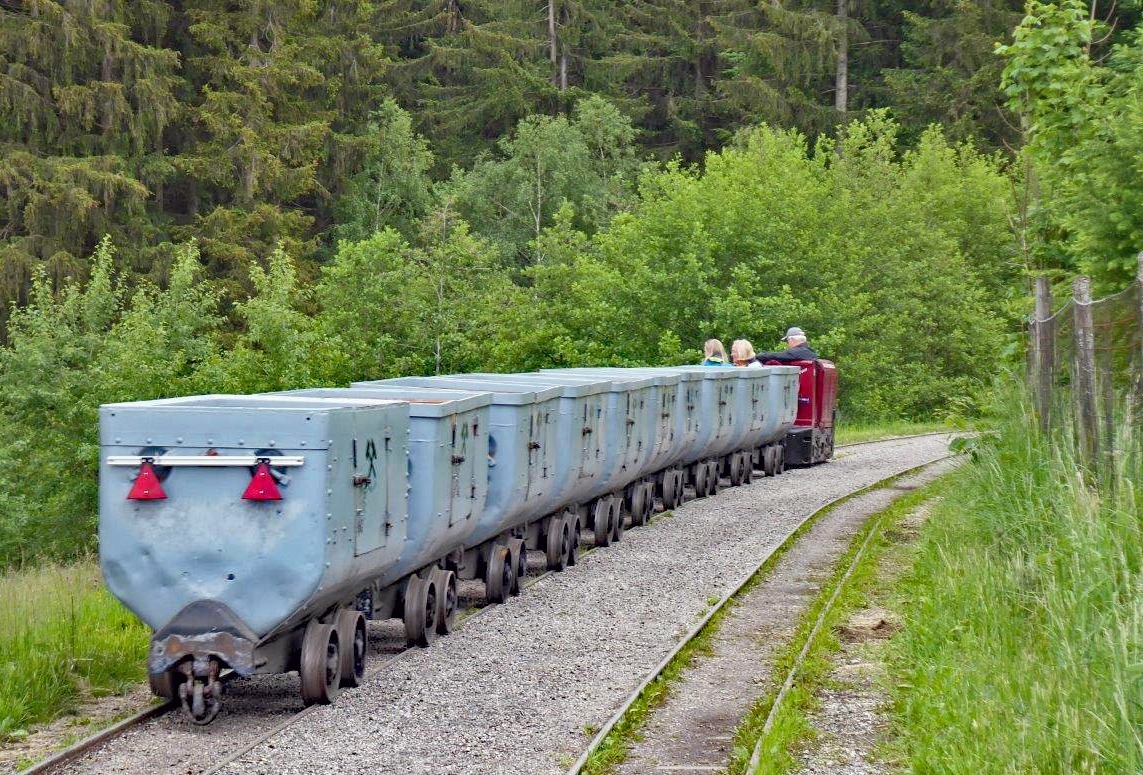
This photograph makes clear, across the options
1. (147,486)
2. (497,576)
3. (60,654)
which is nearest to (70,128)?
(497,576)

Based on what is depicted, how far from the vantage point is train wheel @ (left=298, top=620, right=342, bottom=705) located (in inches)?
391

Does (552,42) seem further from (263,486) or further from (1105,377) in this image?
(263,486)

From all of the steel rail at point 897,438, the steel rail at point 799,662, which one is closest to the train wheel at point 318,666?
the steel rail at point 799,662

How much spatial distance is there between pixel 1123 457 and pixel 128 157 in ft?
136

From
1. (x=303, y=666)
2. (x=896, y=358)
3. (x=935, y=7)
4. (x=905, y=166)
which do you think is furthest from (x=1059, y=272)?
(x=935, y=7)

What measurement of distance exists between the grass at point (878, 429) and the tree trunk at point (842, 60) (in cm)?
2184

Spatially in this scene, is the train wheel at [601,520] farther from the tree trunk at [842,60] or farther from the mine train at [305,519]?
the tree trunk at [842,60]

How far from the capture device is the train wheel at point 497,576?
14109 mm

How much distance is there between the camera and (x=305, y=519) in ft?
31.1

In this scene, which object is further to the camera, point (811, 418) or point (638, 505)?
point (811, 418)

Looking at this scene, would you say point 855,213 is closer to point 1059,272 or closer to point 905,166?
point 905,166

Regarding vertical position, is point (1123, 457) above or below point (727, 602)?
above

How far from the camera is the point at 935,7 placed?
65375 millimetres

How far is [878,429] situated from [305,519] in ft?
110
